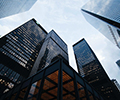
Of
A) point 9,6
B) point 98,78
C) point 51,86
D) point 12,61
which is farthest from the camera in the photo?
point 98,78

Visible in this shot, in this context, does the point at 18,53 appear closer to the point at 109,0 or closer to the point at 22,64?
the point at 22,64

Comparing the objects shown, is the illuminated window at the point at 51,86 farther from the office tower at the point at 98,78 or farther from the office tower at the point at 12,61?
the office tower at the point at 98,78

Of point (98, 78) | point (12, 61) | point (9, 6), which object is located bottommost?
point (12, 61)

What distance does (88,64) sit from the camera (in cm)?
11188

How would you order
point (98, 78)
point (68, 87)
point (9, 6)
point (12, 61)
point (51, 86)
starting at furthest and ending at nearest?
1. point (98, 78)
2. point (12, 61)
3. point (9, 6)
4. point (68, 87)
5. point (51, 86)

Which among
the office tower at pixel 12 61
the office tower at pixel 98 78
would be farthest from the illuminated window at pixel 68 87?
the office tower at pixel 98 78

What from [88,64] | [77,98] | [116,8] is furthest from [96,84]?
[77,98]

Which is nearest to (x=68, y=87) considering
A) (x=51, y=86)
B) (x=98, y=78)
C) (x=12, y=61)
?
(x=51, y=86)

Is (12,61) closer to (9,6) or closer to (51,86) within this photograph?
(9,6)

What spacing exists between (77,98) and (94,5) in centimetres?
12223

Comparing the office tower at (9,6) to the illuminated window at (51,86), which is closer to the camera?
the illuminated window at (51,86)

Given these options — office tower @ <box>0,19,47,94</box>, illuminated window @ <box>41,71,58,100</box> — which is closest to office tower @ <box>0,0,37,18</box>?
office tower @ <box>0,19,47,94</box>

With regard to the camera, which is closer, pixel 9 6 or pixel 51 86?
pixel 51 86

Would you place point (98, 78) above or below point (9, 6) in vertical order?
below
